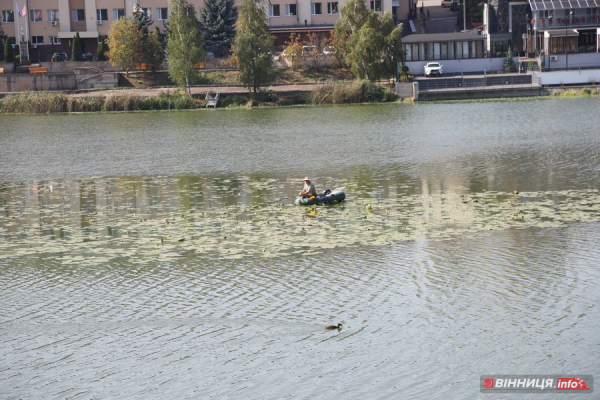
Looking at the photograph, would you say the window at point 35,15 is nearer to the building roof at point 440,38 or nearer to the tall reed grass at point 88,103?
the tall reed grass at point 88,103

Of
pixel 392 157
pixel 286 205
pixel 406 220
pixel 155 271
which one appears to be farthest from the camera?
pixel 392 157

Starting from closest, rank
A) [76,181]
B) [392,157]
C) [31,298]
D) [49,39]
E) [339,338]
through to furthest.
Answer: [339,338] < [31,298] < [76,181] < [392,157] < [49,39]

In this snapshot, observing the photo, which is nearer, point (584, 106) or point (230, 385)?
point (230, 385)

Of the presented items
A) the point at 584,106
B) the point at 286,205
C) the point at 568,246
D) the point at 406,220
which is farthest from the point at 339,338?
the point at 584,106

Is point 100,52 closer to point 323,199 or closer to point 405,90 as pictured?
point 405,90

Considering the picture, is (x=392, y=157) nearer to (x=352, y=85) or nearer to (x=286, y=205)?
(x=286, y=205)

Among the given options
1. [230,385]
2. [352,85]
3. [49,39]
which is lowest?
[230,385]

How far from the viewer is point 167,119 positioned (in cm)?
6544

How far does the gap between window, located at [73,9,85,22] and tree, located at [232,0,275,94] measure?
98.1 ft

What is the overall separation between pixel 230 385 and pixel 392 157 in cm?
2613

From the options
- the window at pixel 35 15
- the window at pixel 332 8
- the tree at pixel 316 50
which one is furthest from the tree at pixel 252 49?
the window at pixel 35 15

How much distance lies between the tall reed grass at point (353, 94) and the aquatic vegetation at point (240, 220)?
45702mm

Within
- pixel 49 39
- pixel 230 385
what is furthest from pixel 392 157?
pixel 49 39

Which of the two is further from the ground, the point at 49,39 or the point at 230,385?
the point at 49,39
